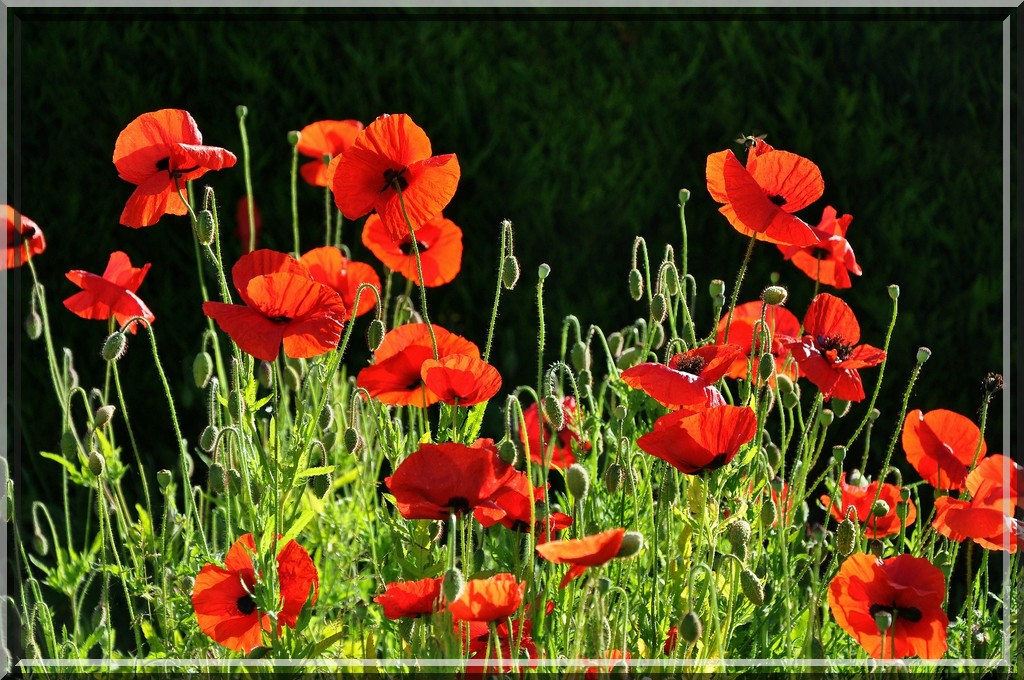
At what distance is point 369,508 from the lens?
2.34 metres

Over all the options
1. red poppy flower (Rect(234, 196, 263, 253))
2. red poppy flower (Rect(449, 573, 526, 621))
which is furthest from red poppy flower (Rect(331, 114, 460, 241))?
red poppy flower (Rect(234, 196, 263, 253))

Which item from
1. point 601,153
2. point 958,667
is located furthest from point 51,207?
point 958,667

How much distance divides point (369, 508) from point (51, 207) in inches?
64.4

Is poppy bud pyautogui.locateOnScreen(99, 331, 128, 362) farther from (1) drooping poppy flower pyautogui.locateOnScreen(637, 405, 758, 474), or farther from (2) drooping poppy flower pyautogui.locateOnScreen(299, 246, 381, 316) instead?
(1) drooping poppy flower pyautogui.locateOnScreen(637, 405, 758, 474)

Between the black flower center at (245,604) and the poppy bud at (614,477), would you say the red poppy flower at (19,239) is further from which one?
the poppy bud at (614,477)

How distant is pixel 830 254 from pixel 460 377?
0.83m

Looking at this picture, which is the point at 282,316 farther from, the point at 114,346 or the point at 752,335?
the point at 752,335

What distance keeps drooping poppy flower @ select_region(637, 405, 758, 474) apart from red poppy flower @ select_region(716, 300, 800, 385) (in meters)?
0.28

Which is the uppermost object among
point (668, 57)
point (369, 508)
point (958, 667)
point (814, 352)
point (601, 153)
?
point (668, 57)

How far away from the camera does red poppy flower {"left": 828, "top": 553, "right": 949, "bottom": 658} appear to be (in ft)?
5.26

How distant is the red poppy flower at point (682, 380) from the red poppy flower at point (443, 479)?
0.21 m

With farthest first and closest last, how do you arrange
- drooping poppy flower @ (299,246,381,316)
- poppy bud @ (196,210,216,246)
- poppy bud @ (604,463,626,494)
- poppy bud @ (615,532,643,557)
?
drooping poppy flower @ (299,246,381,316)
poppy bud @ (196,210,216,246)
poppy bud @ (604,463,626,494)
poppy bud @ (615,532,643,557)

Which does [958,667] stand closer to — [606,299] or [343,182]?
[343,182]

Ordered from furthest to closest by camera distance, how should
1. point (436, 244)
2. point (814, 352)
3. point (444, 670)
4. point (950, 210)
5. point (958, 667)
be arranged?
point (950, 210) → point (436, 244) → point (958, 667) → point (814, 352) → point (444, 670)
